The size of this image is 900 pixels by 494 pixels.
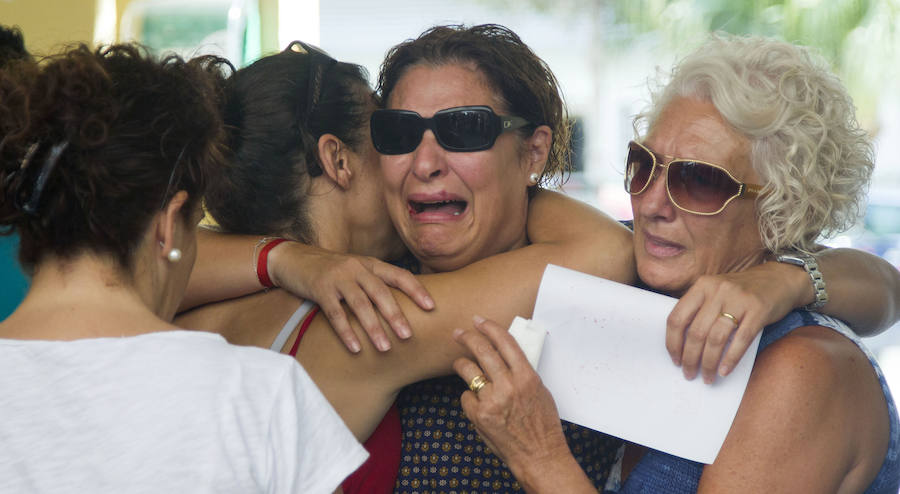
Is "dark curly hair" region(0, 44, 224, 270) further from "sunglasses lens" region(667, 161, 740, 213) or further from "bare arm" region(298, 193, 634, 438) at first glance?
"sunglasses lens" region(667, 161, 740, 213)

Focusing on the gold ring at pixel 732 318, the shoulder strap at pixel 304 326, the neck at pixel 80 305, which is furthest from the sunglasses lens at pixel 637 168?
the neck at pixel 80 305

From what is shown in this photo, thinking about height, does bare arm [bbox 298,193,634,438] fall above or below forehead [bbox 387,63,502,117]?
below

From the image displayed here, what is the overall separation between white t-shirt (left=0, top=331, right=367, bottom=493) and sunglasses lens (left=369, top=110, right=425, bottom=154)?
92cm

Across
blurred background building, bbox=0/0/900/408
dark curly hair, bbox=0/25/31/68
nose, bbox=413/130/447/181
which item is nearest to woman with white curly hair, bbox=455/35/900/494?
nose, bbox=413/130/447/181

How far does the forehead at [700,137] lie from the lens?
176 cm

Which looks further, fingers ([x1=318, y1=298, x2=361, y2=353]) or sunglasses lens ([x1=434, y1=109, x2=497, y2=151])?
sunglasses lens ([x1=434, y1=109, x2=497, y2=151])

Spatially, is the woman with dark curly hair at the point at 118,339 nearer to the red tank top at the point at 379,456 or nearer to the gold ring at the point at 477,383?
the gold ring at the point at 477,383

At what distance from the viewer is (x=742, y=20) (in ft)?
20.3

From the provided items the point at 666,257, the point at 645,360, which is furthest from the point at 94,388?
the point at 666,257

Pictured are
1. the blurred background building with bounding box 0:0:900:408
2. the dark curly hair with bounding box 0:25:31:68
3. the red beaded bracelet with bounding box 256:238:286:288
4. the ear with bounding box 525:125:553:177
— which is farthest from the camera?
the blurred background building with bounding box 0:0:900:408

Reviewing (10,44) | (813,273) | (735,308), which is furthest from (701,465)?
(10,44)

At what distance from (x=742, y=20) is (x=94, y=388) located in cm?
602

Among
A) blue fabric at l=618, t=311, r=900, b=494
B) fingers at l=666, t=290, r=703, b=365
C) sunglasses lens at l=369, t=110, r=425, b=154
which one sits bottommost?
blue fabric at l=618, t=311, r=900, b=494

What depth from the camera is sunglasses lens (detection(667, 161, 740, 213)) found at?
68.6 inches
